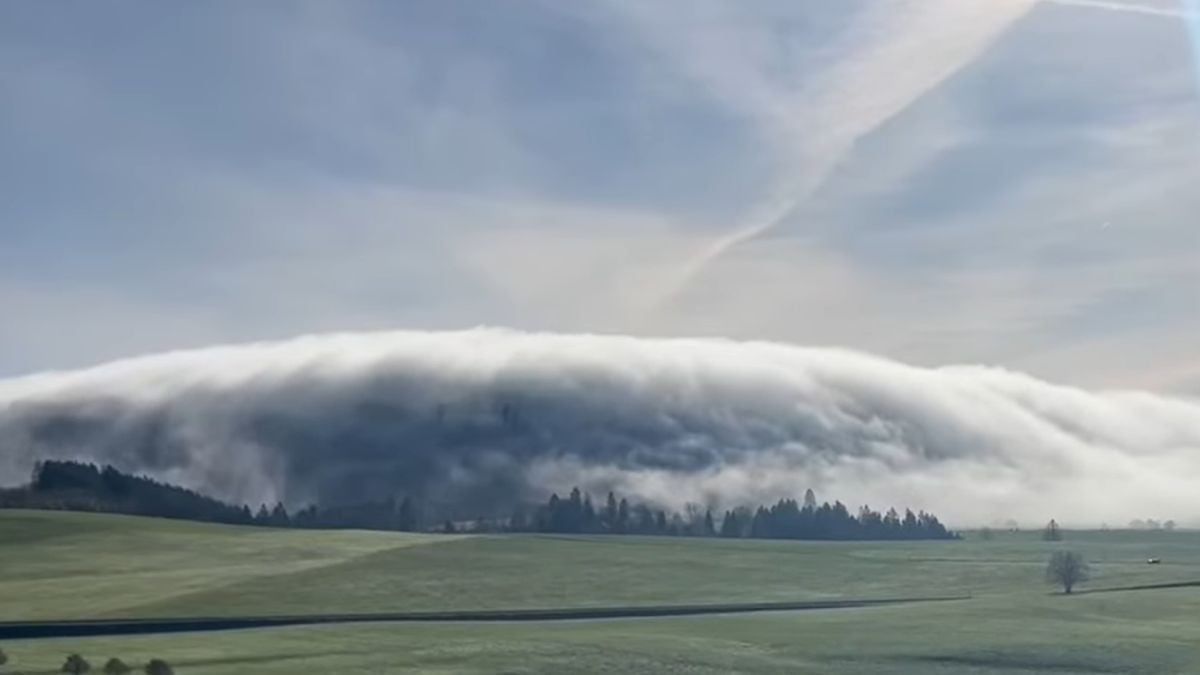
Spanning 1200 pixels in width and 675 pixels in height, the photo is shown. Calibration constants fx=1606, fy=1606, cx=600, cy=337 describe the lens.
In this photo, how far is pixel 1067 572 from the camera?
134 meters

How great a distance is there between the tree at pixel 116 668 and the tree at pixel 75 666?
941 mm

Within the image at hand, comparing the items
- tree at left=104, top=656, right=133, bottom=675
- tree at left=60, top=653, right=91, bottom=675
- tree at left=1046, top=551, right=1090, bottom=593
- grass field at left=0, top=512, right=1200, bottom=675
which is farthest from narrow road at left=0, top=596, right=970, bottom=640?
tree at left=104, top=656, right=133, bottom=675

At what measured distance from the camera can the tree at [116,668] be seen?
72988 mm

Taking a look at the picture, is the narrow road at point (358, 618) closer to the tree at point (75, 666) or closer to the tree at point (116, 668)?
the tree at point (75, 666)

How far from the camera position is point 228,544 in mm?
178750

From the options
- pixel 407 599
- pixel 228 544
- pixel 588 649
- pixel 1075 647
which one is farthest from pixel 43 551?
pixel 1075 647

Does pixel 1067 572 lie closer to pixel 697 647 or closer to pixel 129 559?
pixel 697 647

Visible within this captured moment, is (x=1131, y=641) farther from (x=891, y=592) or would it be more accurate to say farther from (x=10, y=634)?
(x=10, y=634)

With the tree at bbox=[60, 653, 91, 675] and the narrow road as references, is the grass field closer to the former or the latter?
the tree at bbox=[60, 653, 91, 675]

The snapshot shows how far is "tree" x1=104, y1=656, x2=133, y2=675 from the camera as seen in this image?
72988 millimetres

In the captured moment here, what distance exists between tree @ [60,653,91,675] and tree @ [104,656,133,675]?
37.0 inches

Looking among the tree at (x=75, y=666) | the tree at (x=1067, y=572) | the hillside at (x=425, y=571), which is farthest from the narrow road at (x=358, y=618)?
the tree at (x=75, y=666)

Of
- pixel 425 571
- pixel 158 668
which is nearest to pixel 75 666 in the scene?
pixel 158 668

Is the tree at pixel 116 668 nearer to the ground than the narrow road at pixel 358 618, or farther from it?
nearer to the ground
